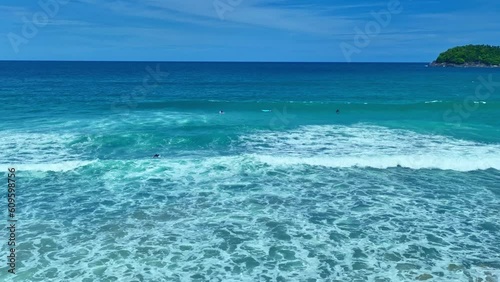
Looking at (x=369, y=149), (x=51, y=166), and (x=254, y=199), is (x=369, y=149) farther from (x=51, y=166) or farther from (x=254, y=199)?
(x=51, y=166)

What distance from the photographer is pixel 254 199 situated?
15.0 metres

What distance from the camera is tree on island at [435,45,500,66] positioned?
137 meters

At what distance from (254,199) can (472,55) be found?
15040 cm

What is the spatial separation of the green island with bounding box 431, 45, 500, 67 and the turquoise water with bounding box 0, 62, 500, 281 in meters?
126

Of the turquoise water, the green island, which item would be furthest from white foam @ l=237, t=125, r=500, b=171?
the green island

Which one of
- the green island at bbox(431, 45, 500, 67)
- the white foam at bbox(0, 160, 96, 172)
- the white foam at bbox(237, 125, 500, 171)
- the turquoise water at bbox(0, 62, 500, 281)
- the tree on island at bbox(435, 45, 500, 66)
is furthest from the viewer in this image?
the tree on island at bbox(435, 45, 500, 66)

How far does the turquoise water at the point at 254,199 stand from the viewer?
1060cm

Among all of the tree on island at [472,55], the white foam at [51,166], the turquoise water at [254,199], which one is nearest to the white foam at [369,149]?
the turquoise water at [254,199]

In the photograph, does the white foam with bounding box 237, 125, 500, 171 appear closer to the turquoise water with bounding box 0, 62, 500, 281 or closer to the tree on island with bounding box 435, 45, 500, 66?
the turquoise water with bounding box 0, 62, 500, 281

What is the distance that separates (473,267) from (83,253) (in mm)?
10897

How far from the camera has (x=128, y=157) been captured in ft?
68.1

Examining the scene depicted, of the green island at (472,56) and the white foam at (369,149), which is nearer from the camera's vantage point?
the white foam at (369,149)

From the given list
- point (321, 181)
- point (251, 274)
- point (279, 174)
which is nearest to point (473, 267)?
point (251, 274)

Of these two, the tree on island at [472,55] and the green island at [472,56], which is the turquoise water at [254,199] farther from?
the tree on island at [472,55]
